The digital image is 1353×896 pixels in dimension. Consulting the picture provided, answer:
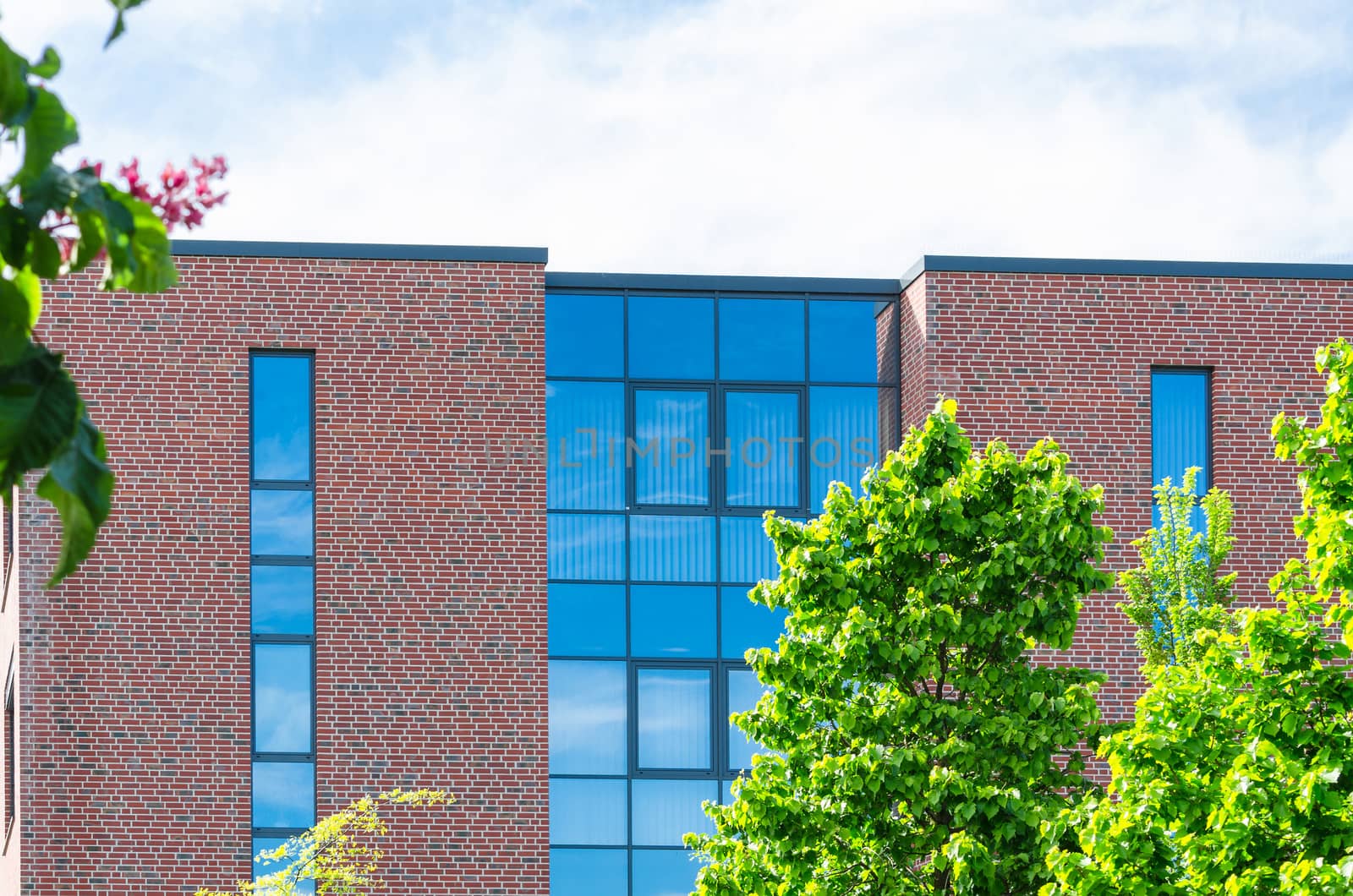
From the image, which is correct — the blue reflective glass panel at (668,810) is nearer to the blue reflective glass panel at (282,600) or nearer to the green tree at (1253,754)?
the blue reflective glass panel at (282,600)

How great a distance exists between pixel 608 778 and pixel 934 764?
844cm

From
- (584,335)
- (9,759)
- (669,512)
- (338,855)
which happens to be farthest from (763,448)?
(9,759)

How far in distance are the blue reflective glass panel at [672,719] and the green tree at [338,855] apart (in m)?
2.64

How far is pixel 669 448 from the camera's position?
23.5 metres

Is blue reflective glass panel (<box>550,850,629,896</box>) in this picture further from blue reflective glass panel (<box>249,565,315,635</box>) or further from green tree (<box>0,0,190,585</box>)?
green tree (<box>0,0,190,585</box>)

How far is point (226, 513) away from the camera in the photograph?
2239 centimetres

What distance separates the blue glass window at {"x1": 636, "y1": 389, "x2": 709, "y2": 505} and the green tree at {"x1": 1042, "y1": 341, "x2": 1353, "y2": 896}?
1090 cm

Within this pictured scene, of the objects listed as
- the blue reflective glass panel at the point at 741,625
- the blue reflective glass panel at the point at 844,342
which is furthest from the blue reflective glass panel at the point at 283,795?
the blue reflective glass panel at the point at 844,342

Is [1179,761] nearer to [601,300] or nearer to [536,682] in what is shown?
[536,682]

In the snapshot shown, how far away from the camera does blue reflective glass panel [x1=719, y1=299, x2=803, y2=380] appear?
23.7 meters

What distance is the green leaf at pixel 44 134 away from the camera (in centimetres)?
262

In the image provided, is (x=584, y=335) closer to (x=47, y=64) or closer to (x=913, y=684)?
(x=913, y=684)

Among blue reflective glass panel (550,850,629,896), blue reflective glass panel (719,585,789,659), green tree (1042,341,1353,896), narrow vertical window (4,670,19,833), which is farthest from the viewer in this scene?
narrow vertical window (4,670,19,833)

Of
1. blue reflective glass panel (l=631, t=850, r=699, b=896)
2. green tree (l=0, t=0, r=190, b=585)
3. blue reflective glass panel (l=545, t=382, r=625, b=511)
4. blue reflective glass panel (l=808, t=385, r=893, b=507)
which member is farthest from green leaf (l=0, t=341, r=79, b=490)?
blue reflective glass panel (l=808, t=385, r=893, b=507)
